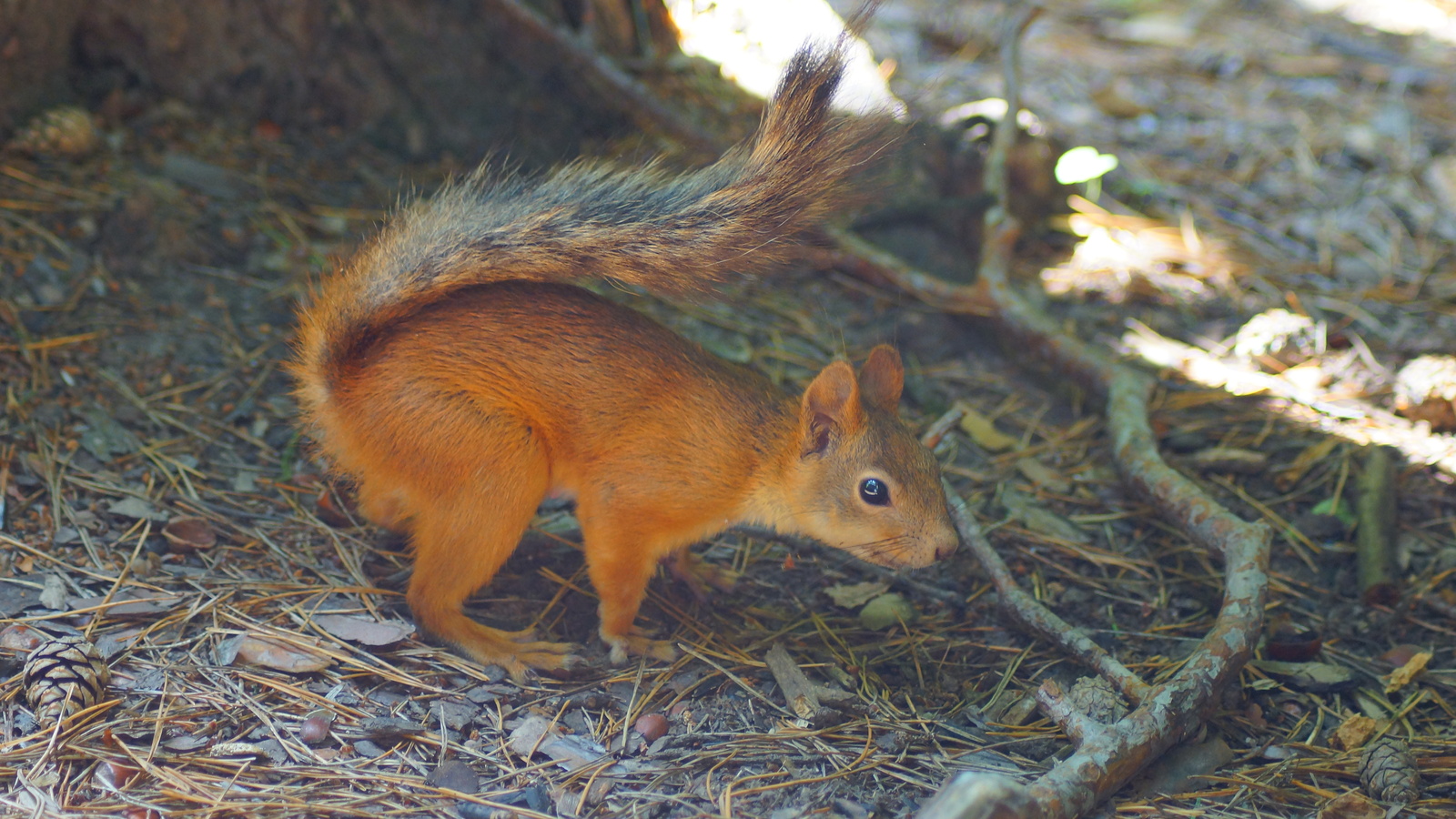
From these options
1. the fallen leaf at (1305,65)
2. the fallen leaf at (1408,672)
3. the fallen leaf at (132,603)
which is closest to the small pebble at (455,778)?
the fallen leaf at (132,603)

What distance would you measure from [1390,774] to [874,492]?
121 cm

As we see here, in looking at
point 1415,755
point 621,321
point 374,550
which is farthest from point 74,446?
point 1415,755

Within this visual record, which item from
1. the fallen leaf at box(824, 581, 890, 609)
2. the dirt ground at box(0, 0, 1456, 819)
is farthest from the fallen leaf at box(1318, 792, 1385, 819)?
the fallen leaf at box(824, 581, 890, 609)

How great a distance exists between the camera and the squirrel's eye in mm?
2387

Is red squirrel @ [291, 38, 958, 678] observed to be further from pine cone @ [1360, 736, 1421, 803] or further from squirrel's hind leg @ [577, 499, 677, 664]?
pine cone @ [1360, 736, 1421, 803]

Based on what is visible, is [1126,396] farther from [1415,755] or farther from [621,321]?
[621,321]

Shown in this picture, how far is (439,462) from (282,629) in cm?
51

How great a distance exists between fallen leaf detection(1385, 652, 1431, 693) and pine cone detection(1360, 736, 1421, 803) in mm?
265

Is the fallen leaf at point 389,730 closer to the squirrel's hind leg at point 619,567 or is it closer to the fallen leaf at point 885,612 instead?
the squirrel's hind leg at point 619,567

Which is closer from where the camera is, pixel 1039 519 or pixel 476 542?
pixel 476 542

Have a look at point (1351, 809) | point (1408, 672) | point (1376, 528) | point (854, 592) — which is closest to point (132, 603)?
point (854, 592)

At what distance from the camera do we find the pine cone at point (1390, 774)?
195 cm

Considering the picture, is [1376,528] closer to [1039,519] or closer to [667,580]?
[1039,519]

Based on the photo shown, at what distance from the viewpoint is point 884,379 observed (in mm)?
2580
